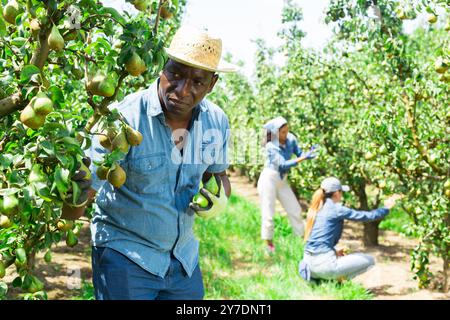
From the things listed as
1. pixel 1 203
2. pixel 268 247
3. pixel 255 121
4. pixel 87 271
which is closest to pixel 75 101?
pixel 87 271

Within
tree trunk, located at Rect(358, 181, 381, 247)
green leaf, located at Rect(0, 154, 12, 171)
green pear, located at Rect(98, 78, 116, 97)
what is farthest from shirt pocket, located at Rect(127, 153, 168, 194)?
tree trunk, located at Rect(358, 181, 381, 247)

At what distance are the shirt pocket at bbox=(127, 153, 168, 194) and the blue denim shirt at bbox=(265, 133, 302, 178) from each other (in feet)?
12.6

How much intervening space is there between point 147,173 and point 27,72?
33.0 inches

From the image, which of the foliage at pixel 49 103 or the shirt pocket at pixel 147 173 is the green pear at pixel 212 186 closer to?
the shirt pocket at pixel 147 173

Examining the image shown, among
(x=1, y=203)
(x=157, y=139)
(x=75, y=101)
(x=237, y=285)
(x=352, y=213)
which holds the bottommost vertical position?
(x=237, y=285)

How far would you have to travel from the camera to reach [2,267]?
1562 mm

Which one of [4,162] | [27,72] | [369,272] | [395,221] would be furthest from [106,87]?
[395,221]

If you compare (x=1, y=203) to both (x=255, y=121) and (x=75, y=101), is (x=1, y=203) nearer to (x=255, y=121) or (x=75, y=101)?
(x=75, y=101)

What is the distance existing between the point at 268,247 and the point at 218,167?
3324 mm

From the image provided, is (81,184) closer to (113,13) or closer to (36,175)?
(36,175)

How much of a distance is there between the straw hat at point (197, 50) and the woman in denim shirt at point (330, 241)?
8.73 ft
